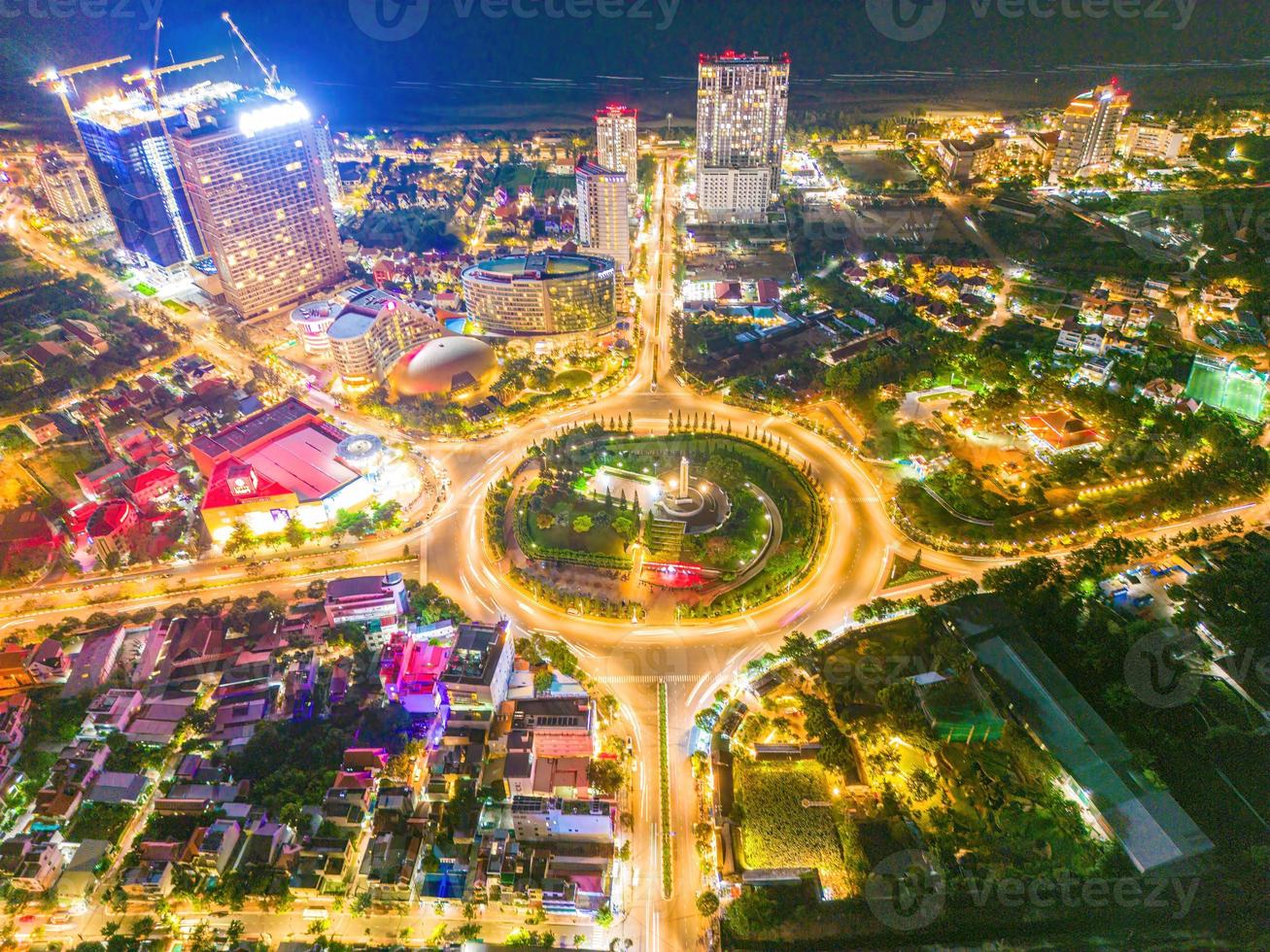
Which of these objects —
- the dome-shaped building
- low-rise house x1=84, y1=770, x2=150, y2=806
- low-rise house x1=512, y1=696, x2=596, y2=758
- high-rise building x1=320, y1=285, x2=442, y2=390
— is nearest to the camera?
low-rise house x1=84, y1=770, x2=150, y2=806

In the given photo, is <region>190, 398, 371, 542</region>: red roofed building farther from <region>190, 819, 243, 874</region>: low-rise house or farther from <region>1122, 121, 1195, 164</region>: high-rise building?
<region>1122, 121, 1195, 164</region>: high-rise building

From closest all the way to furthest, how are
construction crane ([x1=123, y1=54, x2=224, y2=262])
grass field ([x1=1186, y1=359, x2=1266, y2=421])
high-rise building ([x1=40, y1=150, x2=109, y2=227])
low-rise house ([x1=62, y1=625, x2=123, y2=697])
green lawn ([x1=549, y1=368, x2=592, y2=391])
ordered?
low-rise house ([x1=62, y1=625, x2=123, y2=697])
grass field ([x1=1186, y1=359, x2=1266, y2=421])
green lawn ([x1=549, y1=368, x2=592, y2=391])
construction crane ([x1=123, y1=54, x2=224, y2=262])
high-rise building ([x1=40, y1=150, x2=109, y2=227])

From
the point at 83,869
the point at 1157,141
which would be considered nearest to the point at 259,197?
the point at 83,869

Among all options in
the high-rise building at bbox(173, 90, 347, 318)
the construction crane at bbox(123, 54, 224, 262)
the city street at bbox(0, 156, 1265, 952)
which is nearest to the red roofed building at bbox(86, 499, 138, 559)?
the city street at bbox(0, 156, 1265, 952)

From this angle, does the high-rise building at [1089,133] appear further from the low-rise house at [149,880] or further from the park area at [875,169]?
the low-rise house at [149,880]

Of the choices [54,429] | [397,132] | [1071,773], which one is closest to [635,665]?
[1071,773]

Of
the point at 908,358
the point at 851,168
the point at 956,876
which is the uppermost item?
the point at 851,168

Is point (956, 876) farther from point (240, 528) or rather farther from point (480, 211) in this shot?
point (480, 211)

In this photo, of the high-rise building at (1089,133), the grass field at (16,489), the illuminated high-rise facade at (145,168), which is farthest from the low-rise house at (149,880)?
the high-rise building at (1089,133)
